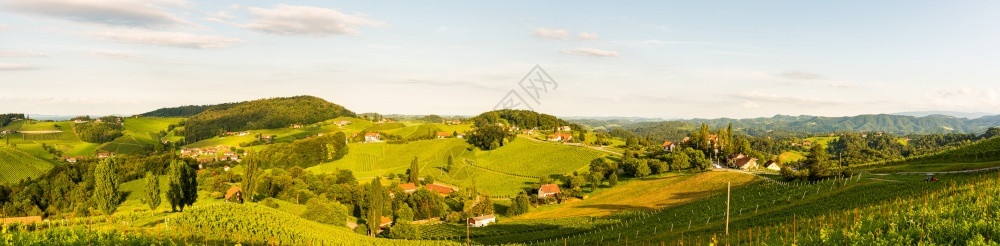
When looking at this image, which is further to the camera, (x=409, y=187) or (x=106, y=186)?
(x=409, y=187)

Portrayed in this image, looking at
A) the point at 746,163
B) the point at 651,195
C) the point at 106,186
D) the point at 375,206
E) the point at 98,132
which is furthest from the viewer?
the point at 98,132

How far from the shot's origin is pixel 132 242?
17.2 metres

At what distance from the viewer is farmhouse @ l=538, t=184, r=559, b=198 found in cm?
8262

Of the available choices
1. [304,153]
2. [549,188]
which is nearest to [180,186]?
[549,188]

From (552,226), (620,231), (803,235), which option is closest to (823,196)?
(620,231)

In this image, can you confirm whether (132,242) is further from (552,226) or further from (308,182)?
(308,182)

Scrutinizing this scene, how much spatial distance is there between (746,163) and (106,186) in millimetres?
99149

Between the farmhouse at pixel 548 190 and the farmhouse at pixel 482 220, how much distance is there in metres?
15.3

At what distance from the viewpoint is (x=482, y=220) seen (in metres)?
A: 68.3

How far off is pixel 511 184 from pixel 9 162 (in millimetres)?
110669

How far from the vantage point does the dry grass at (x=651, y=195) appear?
2569 inches

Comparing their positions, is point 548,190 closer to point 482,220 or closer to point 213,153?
point 482,220

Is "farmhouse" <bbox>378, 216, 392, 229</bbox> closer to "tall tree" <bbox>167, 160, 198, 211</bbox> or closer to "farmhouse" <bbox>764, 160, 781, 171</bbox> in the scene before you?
"tall tree" <bbox>167, 160, 198, 211</bbox>

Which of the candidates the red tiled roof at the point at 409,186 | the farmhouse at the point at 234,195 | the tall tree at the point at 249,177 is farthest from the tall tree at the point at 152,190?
the red tiled roof at the point at 409,186
